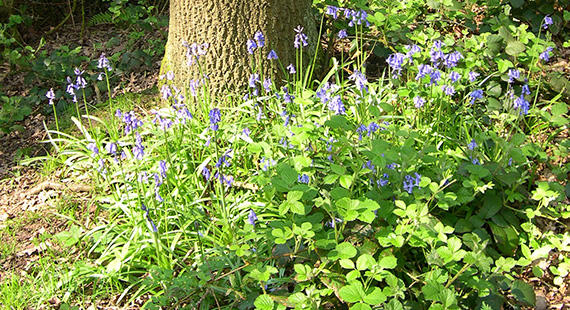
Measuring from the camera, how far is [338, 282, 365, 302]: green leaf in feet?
7.07

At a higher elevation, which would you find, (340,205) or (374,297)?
(340,205)

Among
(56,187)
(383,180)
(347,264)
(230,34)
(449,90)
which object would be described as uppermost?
(230,34)

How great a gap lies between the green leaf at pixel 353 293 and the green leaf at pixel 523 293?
A: 89cm

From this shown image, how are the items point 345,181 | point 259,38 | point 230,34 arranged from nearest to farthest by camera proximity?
point 345,181 → point 259,38 → point 230,34

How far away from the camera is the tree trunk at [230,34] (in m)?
3.81

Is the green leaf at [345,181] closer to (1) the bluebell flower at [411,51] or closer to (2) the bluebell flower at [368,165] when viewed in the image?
(2) the bluebell flower at [368,165]

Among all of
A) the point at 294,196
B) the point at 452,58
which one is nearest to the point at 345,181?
the point at 294,196

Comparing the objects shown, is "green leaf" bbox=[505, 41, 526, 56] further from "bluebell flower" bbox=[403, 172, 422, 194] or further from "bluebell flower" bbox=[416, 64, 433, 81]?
"bluebell flower" bbox=[403, 172, 422, 194]

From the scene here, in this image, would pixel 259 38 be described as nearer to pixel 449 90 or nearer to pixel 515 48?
pixel 449 90

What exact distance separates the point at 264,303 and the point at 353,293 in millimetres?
373

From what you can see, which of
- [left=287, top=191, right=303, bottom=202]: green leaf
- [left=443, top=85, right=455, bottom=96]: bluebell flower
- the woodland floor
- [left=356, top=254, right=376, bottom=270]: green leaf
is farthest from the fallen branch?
[left=443, top=85, right=455, bottom=96]: bluebell flower

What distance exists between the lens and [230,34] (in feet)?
12.6

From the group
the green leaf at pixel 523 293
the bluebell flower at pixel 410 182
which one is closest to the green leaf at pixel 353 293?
the bluebell flower at pixel 410 182

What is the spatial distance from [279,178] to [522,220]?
1492mm
